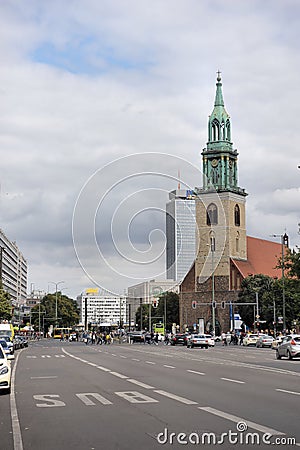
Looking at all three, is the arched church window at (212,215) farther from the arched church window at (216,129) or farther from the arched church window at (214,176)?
the arched church window at (216,129)

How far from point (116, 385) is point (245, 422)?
945 cm

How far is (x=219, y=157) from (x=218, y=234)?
1385 cm

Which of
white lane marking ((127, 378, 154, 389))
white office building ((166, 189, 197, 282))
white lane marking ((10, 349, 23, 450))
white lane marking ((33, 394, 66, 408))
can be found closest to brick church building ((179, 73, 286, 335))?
white office building ((166, 189, 197, 282))

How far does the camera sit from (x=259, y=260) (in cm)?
13525

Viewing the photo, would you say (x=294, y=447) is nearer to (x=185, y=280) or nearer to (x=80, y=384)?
(x=80, y=384)

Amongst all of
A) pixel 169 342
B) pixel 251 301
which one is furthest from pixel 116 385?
pixel 251 301

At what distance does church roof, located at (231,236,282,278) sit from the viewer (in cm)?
12758

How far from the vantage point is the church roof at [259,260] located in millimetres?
127581

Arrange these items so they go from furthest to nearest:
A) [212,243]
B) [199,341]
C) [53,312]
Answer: [53,312] → [212,243] → [199,341]

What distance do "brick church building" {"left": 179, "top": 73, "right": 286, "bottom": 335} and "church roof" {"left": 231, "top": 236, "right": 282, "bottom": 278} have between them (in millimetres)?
253

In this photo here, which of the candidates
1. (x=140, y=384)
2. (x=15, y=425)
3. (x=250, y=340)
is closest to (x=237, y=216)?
(x=250, y=340)

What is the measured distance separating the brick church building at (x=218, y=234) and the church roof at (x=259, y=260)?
0.83ft

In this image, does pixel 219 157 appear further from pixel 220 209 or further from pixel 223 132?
pixel 220 209

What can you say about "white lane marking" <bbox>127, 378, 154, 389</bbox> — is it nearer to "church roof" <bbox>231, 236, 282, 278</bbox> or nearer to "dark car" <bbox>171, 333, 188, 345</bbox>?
"dark car" <bbox>171, 333, 188, 345</bbox>
